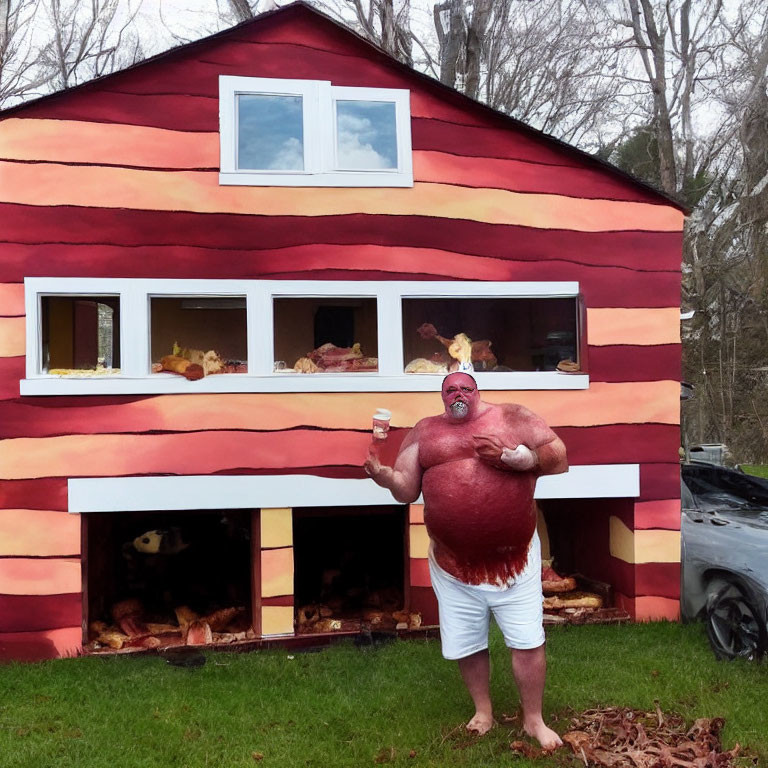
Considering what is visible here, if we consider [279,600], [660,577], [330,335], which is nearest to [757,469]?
[660,577]

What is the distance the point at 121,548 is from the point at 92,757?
3549 millimetres

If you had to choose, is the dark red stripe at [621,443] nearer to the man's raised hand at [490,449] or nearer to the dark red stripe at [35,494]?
the man's raised hand at [490,449]

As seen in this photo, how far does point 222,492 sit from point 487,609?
8.55ft

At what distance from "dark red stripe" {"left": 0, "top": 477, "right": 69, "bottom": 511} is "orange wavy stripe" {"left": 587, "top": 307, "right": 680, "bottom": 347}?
178 inches

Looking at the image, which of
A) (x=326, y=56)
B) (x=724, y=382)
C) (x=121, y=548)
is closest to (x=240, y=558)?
(x=121, y=548)

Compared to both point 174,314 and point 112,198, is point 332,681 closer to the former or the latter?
point 174,314

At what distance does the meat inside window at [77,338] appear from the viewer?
5918mm

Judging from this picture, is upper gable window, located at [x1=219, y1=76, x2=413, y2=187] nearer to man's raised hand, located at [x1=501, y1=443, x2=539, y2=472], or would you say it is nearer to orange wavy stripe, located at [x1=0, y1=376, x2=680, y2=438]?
orange wavy stripe, located at [x1=0, y1=376, x2=680, y2=438]

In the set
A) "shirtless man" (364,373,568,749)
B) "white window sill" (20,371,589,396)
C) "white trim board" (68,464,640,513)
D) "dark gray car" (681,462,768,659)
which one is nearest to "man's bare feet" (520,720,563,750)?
"shirtless man" (364,373,568,749)

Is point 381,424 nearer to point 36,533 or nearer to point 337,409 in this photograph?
point 337,409

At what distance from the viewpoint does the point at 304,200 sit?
606 centimetres

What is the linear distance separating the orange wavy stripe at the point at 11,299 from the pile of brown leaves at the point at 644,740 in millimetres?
4911

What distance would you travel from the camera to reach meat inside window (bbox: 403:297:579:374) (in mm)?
6406

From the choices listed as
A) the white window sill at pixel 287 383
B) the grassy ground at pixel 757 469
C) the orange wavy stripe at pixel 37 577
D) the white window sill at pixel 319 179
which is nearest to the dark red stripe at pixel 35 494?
the orange wavy stripe at pixel 37 577
